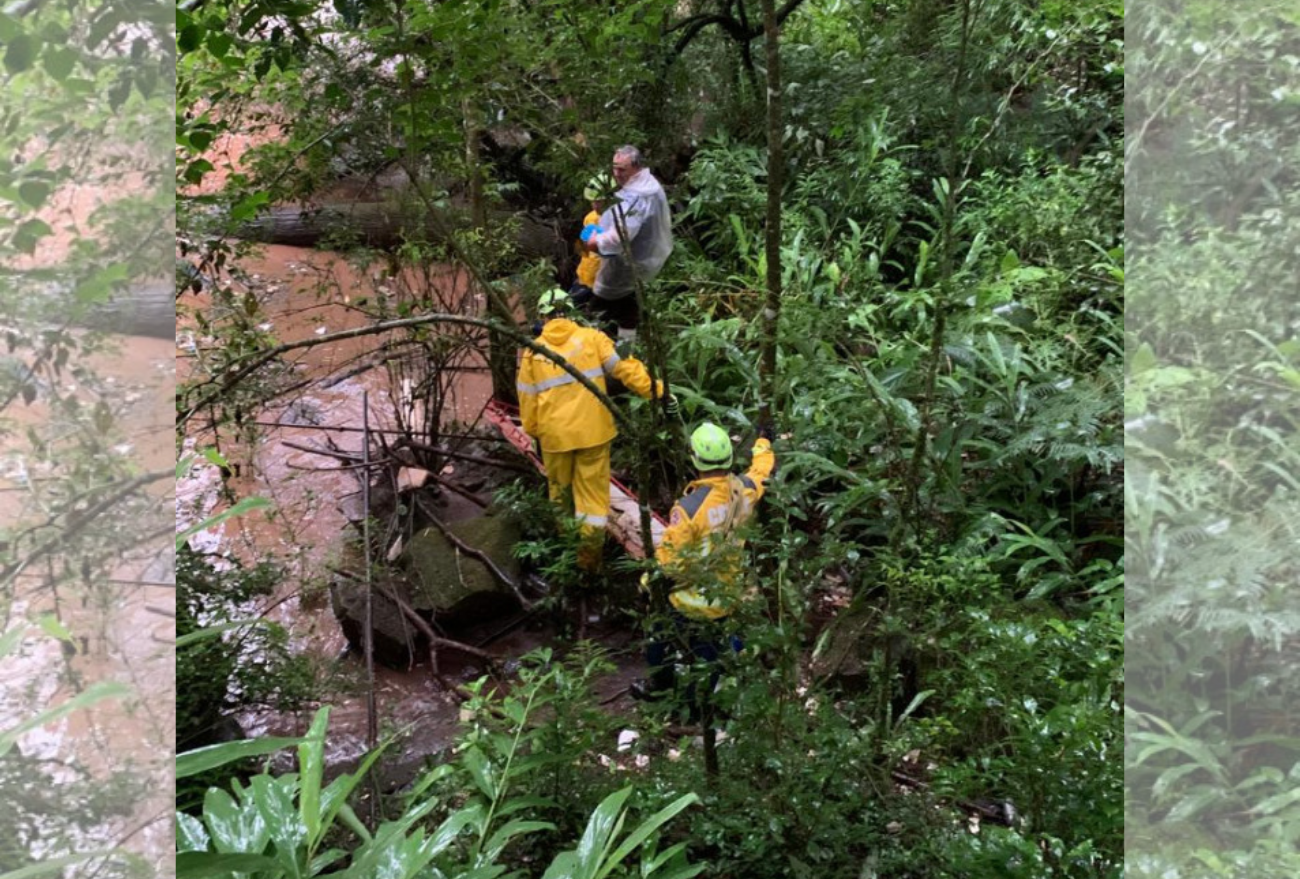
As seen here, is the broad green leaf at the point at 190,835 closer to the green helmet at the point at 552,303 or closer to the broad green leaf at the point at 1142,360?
the broad green leaf at the point at 1142,360

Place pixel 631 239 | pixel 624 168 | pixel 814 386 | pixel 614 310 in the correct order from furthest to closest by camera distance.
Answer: pixel 614 310
pixel 631 239
pixel 624 168
pixel 814 386

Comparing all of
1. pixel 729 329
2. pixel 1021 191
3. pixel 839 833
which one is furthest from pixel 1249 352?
pixel 1021 191

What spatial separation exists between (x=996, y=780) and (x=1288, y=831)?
52.5 inches

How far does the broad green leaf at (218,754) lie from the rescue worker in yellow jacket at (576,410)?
2765 mm

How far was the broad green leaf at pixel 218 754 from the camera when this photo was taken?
1084mm

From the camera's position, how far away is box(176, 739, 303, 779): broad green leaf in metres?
1.08

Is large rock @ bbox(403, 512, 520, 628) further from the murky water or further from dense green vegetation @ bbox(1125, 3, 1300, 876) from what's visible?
dense green vegetation @ bbox(1125, 3, 1300, 876)

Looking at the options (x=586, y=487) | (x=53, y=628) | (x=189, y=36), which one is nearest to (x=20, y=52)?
(x=53, y=628)

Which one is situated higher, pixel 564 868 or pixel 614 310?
pixel 614 310

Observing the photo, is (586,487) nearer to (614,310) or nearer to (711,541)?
(614,310)

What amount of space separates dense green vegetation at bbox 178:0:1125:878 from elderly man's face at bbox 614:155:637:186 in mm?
210

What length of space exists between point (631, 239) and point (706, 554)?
2802mm

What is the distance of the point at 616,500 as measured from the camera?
4.62 metres

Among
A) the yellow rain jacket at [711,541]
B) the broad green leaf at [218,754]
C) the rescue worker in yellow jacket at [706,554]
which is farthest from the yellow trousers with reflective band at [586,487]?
the broad green leaf at [218,754]
